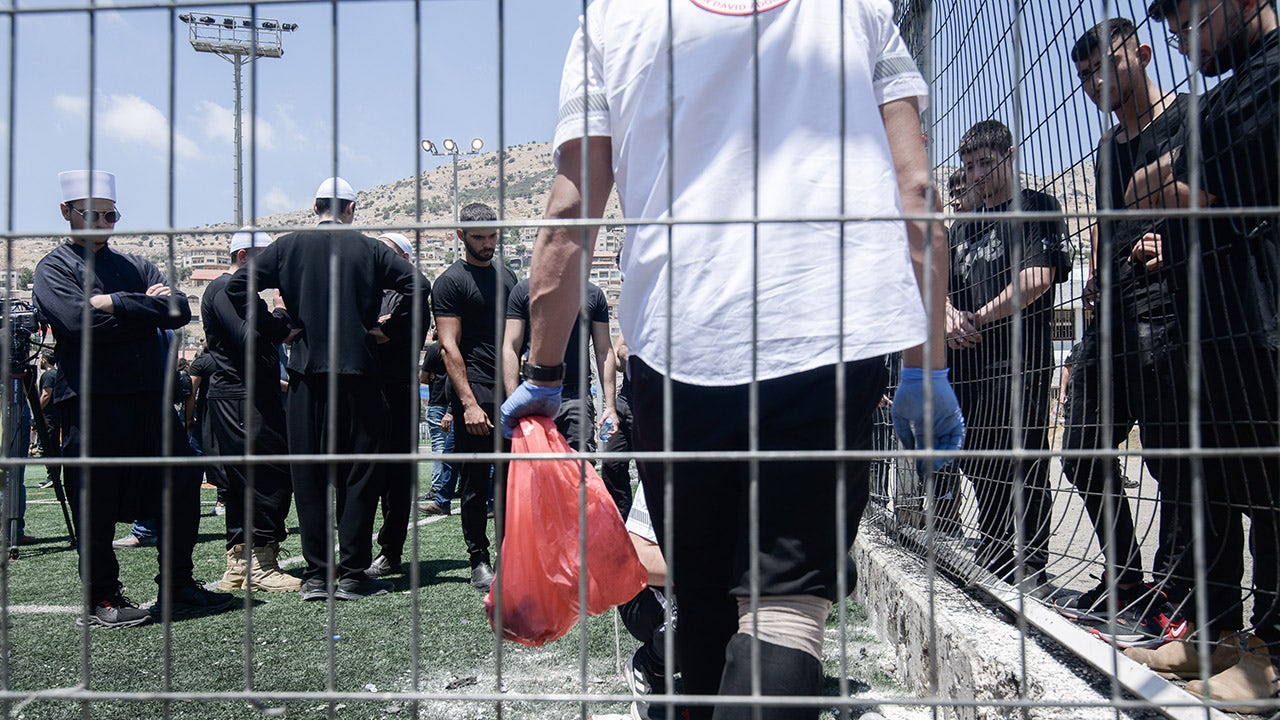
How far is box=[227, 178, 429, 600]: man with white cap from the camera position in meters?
4.43

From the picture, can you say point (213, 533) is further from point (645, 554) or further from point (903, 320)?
point (903, 320)

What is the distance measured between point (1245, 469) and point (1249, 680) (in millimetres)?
474

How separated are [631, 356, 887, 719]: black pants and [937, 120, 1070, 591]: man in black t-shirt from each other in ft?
5.06

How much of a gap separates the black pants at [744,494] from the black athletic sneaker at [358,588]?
3.22 meters

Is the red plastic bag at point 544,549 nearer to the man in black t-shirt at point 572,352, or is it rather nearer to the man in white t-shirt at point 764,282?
the man in white t-shirt at point 764,282

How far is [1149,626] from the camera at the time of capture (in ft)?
9.70

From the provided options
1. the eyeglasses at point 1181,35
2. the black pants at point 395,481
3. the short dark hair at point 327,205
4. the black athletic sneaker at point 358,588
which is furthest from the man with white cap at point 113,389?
the eyeglasses at point 1181,35

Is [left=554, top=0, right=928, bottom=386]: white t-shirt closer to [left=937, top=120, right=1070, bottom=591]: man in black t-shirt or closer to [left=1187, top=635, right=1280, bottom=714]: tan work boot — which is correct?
[left=1187, top=635, right=1280, bottom=714]: tan work boot

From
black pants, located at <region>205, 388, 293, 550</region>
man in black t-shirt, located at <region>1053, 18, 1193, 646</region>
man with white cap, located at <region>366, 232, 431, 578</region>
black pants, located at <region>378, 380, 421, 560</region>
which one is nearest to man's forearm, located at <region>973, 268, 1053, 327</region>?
man in black t-shirt, located at <region>1053, 18, 1193, 646</region>

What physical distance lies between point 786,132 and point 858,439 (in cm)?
55

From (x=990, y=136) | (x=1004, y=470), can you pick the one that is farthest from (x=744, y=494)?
(x=990, y=136)

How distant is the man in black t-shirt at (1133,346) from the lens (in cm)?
245

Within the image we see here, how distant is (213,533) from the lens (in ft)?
24.1

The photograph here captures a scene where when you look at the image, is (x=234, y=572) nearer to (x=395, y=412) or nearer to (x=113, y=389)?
(x=395, y=412)
